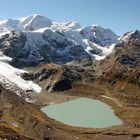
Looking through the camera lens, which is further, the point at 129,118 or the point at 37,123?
the point at 129,118

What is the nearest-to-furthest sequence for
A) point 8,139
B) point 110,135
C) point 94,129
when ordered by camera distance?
point 8,139
point 110,135
point 94,129

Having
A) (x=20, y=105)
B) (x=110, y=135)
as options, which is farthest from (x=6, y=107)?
(x=110, y=135)

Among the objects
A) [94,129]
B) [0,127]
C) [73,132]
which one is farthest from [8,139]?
[94,129]

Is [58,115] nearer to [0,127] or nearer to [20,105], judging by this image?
[20,105]

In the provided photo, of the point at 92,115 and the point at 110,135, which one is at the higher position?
the point at 110,135

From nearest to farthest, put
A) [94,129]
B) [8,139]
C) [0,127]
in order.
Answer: [8,139] < [0,127] < [94,129]

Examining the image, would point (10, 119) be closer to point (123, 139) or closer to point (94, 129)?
point (94, 129)

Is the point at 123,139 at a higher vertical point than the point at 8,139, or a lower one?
lower

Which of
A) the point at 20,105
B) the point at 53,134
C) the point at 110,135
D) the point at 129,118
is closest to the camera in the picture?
the point at 53,134

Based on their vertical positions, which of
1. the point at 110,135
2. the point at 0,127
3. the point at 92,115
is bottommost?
the point at 92,115
